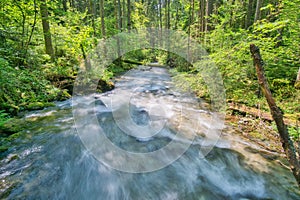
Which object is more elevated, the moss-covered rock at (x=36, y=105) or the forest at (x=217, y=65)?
the forest at (x=217, y=65)

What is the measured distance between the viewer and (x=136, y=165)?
357cm

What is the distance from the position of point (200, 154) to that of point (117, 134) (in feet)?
7.17

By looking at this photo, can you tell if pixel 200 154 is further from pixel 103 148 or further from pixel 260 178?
pixel 103 148

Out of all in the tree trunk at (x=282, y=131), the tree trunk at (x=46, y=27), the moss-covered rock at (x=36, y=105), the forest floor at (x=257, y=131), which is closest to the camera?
the tree trunk at (x=282, y=131)

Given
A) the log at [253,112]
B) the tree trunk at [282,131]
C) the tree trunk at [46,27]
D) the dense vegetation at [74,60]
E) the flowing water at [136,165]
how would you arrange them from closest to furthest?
1. the tree trunk at [282,131]
2. the flowing water at [136,165]
3. the log at [253,112]
4. the dense vegetation at [74,60]
5. the tree trunk at [46,27]

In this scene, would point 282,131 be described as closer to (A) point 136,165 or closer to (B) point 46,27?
(A) point 136,165

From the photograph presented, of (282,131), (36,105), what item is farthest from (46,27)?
(282,131)

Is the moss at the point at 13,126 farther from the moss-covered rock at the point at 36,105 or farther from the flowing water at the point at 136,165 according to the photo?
the moss-covered rock at the point at 36,105

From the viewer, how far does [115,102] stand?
7.32 meters

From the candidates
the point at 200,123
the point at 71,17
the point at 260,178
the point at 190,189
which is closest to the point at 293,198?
the point at 260,178

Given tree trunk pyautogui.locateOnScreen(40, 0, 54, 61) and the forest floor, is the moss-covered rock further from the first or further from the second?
the forest floor

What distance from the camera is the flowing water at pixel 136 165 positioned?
290cm

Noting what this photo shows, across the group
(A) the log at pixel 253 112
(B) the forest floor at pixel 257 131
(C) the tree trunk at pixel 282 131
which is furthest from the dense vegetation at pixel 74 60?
(C) the tree trunk at pixel 282 131

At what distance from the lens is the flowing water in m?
2.90
